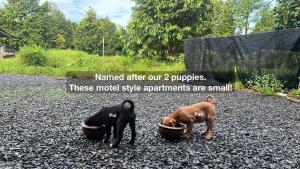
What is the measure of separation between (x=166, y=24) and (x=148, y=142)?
13.2 meters

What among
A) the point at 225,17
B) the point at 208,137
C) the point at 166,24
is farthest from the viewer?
the point at 225,17

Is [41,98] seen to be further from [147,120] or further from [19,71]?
[19,71]

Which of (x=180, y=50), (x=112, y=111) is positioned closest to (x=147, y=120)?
(x=112, y=111)

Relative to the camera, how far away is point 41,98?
6.90 meters

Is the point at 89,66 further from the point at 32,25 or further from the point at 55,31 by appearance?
the point at 55,31

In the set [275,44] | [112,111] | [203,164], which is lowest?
[203,164]

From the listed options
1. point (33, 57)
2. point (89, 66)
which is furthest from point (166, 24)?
point (33, 57)

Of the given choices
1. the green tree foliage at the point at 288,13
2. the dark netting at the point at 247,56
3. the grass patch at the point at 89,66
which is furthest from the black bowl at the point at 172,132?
the grass patch at the point at 89,66

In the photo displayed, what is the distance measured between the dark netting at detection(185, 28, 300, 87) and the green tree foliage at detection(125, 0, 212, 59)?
4.38m

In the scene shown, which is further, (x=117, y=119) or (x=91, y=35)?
(x=91, y=35)

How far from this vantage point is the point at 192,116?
3672 millimetres

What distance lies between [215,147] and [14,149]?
87.2 inches

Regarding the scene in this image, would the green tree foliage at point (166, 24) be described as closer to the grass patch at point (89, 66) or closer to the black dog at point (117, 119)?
the grass patch at point (89, 66)

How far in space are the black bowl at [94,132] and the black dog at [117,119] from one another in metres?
0.05
